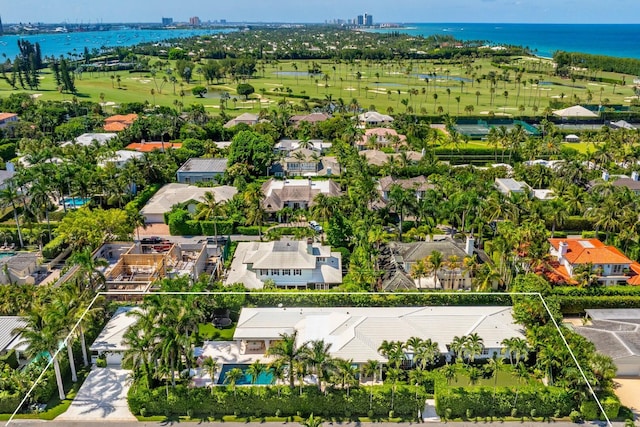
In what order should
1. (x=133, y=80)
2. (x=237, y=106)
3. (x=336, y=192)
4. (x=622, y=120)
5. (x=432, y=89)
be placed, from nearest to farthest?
(x=336, y=192) → (x=622, y=120) → (x=237, y=106) → (x=432, y=89) → (x=133, y=80)

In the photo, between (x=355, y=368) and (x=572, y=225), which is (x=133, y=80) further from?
(x=355, y=368)

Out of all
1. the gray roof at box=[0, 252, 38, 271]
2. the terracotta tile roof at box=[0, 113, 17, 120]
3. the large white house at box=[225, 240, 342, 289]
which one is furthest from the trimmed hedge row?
the terracotta tile roof at box=[0, 113, 17, 120]

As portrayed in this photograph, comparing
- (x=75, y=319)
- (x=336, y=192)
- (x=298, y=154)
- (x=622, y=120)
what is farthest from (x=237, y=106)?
(x=75, y=319)

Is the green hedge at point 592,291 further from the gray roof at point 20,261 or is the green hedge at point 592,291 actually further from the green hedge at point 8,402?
the gray roof at point 20,261

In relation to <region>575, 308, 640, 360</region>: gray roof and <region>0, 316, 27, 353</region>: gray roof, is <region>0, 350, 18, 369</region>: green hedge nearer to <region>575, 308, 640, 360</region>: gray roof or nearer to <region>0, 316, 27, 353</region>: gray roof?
<region>0, 316, 27, 353</region>: gray roof

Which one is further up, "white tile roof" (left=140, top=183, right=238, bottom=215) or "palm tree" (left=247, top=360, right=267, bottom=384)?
"white tile roof" (left=140, top=183, right=238, bottom=215)

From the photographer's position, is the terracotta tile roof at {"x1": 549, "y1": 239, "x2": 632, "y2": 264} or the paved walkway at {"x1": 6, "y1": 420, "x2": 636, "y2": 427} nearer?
the paved walkway at {"x1": 6, "y1": 420, "x2": 636, "y2": 427}

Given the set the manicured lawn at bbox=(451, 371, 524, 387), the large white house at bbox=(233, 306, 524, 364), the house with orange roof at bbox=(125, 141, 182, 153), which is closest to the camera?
the manicured lawn at bbox=(451, 371, 524, 387)

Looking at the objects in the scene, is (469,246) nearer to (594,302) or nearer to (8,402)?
(594,302)
